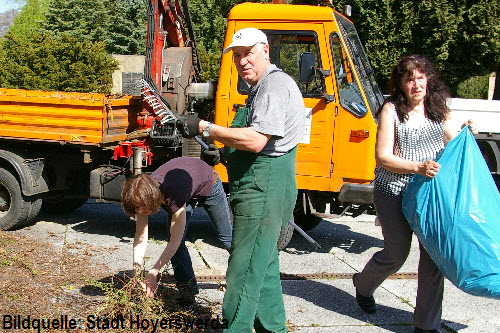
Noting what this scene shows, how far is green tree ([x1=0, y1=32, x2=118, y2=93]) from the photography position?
14480 mm

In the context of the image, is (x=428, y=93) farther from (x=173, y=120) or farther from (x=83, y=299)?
(x=83, y=299)

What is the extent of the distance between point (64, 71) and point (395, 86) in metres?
11.7

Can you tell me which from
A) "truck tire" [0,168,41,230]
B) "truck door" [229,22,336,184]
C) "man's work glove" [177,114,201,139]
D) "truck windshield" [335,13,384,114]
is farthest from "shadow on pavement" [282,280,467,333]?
"truck tire" [0,168,41,230]

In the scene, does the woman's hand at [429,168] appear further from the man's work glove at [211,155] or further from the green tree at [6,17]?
the green tree at [6,17]

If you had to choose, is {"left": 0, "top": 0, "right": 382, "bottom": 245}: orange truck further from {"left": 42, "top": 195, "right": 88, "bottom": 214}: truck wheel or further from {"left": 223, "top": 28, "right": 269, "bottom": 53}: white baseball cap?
{"left": 223, "top": 28, "right": 269, "bottom": 53}: white baseball cap

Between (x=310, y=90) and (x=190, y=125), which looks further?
(x=310, y=90)

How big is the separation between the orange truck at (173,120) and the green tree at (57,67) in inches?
283

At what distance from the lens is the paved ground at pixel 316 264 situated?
4.79 m

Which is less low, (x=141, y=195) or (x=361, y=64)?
(x=361, y=64)

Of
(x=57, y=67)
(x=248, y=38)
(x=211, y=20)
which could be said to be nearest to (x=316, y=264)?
(x=248, y=38)

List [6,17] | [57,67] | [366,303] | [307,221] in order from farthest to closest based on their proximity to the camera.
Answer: [6,17] < [57,67] < [307,221] < [366,303]

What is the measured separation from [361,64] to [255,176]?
3464 mm

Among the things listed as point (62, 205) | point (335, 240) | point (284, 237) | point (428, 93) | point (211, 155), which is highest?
point (428, 93)

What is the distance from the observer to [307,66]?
241 inches
